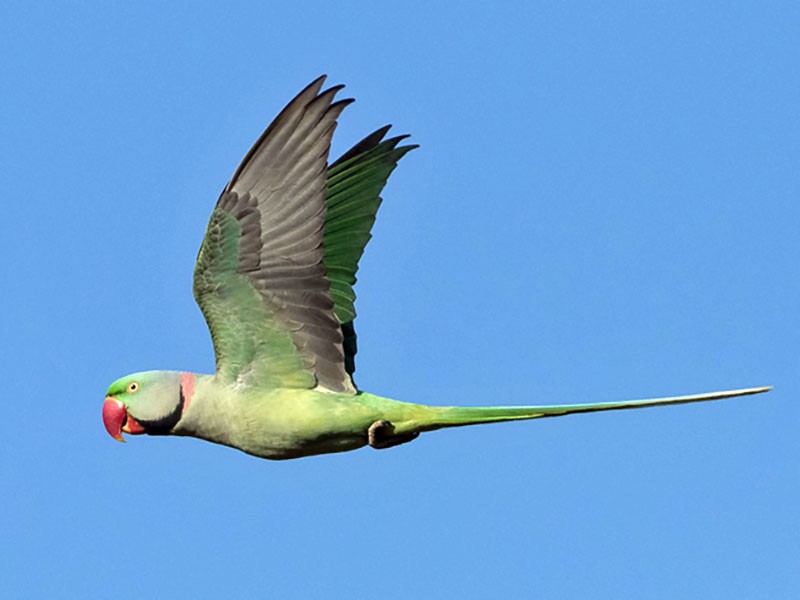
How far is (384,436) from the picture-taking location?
11844 millimetres

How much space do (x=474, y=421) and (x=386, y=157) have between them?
293 centimetres

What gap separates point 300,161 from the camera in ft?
36.9

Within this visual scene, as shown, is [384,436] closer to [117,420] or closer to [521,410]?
[521,410]

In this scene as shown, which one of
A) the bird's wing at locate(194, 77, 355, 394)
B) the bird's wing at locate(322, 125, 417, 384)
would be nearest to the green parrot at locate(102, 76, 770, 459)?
the bird's wing at locate(194, 77, 355, 394)

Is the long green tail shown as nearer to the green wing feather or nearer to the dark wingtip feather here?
the green wing feather

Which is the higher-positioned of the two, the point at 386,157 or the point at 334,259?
the point at 386,157

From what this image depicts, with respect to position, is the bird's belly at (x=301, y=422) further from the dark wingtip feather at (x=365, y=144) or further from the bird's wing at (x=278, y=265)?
the dark wingtip feather at (x=365, y=144)

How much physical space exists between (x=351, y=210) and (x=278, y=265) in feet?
5.76

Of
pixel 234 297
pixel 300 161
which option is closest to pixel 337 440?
pixel 234 297

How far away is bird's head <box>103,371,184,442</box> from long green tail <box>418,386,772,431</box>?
2.13 m

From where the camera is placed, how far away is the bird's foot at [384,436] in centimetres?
1178

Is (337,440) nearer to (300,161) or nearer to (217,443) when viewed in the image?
(217,443)

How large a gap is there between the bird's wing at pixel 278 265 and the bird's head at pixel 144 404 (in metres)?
A: 0.48

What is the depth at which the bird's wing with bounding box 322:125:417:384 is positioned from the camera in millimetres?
12680
